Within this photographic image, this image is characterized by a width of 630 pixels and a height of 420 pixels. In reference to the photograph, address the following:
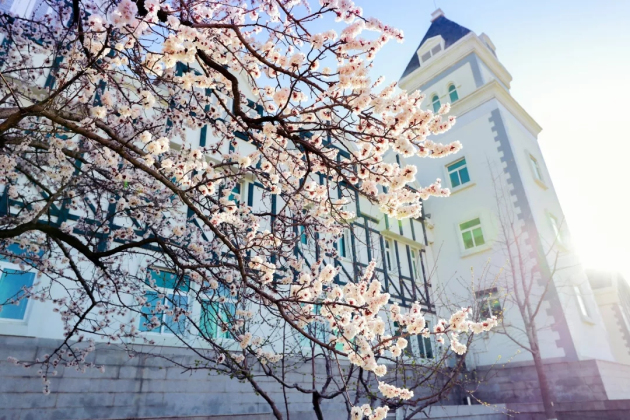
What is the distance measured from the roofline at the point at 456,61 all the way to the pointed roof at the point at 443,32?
710mm

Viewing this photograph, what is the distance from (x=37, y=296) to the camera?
5422 millimetres

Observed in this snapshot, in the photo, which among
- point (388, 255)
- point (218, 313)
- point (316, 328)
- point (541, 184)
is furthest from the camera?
point (541, 184)

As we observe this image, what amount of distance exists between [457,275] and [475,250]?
40.0 inches

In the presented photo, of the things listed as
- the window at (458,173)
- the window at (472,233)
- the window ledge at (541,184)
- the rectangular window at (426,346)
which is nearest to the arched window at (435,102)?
the window at (458,173)

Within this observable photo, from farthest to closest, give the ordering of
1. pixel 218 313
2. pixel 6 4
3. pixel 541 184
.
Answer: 1. pixel 541 184
2. pixel 6 4
3. pixel 218 313

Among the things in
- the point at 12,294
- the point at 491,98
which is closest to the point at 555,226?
the point at 491,98

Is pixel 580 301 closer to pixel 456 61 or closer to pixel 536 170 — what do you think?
pixel 536 170

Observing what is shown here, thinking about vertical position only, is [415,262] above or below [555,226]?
below

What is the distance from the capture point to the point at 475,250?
12.0m

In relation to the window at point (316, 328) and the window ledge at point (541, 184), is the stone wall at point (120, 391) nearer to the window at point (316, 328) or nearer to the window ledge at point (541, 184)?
the window at point (316, 328)

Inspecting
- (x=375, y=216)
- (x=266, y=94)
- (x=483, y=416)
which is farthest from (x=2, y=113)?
(x=375, y=216)

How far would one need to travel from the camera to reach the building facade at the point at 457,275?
562 cm

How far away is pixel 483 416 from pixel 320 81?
727cm

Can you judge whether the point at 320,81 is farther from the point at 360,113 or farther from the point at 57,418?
the point at 57,418
